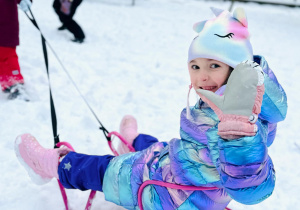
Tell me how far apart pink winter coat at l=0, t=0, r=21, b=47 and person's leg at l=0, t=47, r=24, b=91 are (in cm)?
A: 6

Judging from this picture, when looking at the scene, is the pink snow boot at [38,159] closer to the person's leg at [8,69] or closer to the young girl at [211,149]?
the young girl at [211,149]

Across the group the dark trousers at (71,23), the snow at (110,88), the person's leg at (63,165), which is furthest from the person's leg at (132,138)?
the dark trousers at (71,23)

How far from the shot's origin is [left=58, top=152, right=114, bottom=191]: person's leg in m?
1.55

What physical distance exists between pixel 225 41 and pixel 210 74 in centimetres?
15

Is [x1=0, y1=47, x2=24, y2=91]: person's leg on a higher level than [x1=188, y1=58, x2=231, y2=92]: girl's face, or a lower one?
lower

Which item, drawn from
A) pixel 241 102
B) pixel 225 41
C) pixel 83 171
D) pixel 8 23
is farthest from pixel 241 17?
pixel 8 23

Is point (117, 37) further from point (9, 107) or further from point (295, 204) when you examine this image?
point (295, 204)

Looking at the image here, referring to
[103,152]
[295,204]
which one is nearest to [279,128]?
[295,204]

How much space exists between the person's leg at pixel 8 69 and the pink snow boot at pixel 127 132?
109 cm

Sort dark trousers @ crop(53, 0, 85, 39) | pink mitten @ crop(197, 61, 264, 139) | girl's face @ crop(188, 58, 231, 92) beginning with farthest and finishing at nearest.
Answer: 1. dark trousers @ crop(53, 0, 85, 39)
2. girl's face @ crop(188, 58, 231, 92)
3. pink mitten @ crop(197, 61, 264, 139)

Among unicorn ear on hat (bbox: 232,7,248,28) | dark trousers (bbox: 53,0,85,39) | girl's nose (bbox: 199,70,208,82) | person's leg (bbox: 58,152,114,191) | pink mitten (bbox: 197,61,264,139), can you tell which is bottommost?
dark trousers (bbox: 53,0,85,39)

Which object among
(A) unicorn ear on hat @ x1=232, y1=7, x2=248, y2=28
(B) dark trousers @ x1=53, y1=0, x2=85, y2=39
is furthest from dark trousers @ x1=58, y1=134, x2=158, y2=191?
(B) dark trousers @ x1=53, y1=0, x2=85, y2=39

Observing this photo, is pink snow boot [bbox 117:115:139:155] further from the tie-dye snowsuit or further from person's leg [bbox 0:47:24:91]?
person's leg [bbox 0:47:24:91]

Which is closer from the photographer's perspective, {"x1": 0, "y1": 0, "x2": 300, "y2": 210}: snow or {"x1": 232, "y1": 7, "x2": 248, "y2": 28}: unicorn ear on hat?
{"x1": 232, "y1": 7, "x2": 248, "y2": 28}: unicorn ear on hat
